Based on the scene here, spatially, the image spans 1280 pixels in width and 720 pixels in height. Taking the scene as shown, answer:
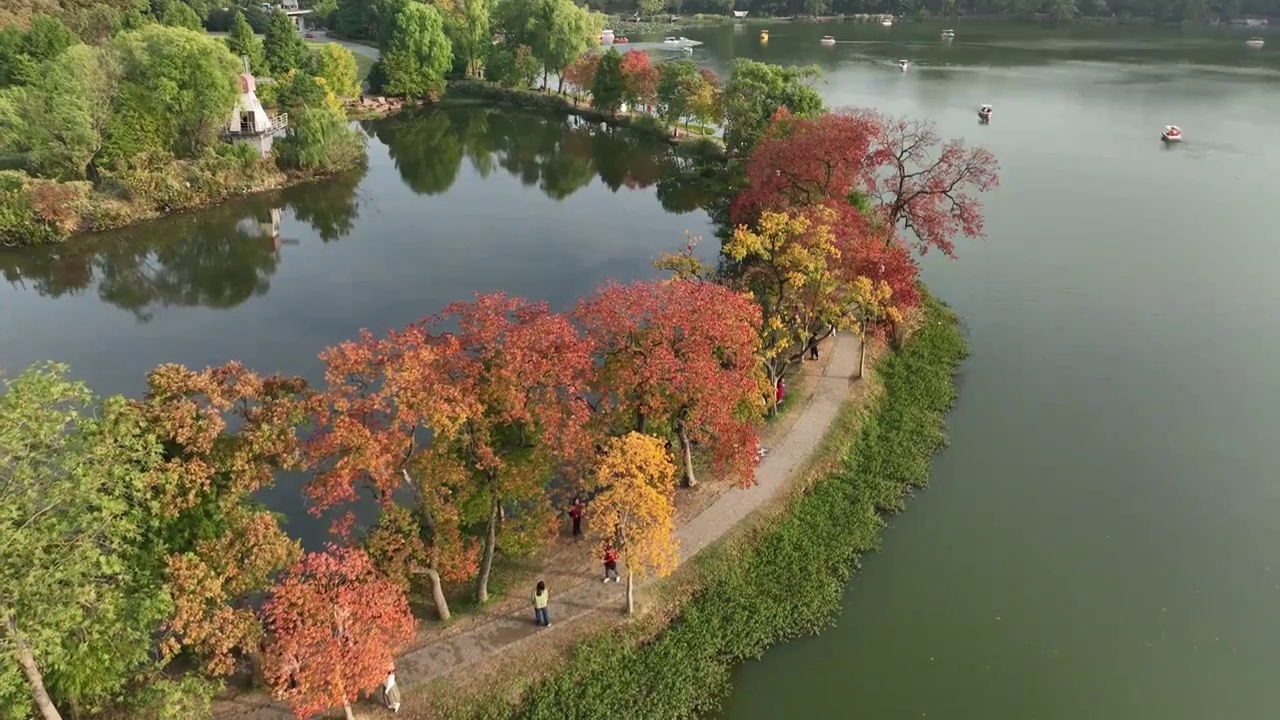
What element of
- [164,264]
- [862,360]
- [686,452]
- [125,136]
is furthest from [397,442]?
[125,136]

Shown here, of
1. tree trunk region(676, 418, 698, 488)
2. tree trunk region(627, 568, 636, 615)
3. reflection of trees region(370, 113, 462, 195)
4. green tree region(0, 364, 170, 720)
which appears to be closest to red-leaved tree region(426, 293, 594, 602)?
tree trunk region(627, 568, 636, 615)

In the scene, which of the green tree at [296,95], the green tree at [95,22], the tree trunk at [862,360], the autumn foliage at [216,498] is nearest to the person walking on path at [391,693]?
the autumn foliage at [216,498]

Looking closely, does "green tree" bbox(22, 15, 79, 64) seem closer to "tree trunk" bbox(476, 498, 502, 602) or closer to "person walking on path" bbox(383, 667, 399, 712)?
"tree trunk" bbox(476, 498, 502, 602)

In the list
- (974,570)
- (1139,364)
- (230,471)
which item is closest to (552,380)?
(230,471)

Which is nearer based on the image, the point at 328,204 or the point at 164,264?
the point at 164,264

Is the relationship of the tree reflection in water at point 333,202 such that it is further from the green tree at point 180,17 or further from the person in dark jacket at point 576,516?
the green tree at point 180,17

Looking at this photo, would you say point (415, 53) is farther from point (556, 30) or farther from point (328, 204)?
point (328, 204)

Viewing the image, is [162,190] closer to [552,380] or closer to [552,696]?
[552,380]
